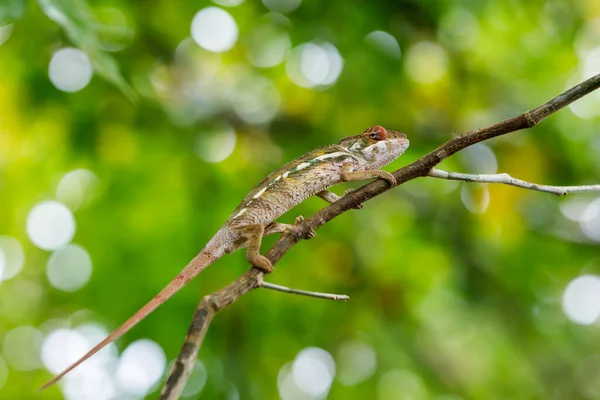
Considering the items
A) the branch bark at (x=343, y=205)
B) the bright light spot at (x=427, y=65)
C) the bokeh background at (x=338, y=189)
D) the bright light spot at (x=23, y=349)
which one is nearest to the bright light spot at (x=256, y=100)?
the bokeh background at (x=338, y=189)

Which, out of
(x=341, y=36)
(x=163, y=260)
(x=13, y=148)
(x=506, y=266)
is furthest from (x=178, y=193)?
(x=506, y=266)

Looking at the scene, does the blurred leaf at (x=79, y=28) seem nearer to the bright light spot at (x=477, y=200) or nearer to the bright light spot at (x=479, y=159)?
the bright light spot at (x=479, y=159)

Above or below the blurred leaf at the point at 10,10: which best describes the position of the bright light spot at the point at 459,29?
above

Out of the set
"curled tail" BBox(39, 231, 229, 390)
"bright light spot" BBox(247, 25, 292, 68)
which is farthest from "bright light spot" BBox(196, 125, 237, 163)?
"curled tail" BBox(39, 231, 229, 390)

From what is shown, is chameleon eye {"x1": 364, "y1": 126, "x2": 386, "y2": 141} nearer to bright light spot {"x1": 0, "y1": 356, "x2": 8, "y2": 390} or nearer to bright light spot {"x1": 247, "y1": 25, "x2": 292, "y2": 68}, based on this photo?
bright light spot {"x1": 247, "y1": 25, "x2": 292, "y2": 68}

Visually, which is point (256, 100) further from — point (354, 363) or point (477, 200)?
point (354, 363)
